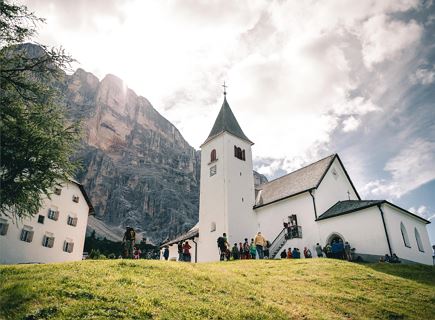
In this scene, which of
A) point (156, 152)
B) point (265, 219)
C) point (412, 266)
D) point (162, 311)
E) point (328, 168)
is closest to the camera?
point (162, 311)

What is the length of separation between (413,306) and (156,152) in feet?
427

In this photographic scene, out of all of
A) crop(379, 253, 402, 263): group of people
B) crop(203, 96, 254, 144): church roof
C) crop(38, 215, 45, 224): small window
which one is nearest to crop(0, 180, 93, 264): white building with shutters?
crop(38, 215, 45, 224): small window

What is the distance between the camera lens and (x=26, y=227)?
1237 inches

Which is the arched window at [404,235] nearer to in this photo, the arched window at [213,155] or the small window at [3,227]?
the arched window at [213,155]

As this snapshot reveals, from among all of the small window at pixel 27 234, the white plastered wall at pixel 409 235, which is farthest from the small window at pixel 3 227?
the white plastered wall at pixel 409 235

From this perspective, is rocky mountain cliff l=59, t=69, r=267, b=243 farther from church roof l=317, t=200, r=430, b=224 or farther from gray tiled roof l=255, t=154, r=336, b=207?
church roof l=317, t=200, r=430, b=224

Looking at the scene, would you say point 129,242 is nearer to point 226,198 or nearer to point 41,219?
point 226,198

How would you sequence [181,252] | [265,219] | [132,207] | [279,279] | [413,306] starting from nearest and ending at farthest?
[413,306], [279,279], [181,252], [265,219], [132,207]

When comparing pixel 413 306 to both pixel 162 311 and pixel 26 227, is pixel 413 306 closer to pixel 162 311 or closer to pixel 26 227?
pixel 162 311

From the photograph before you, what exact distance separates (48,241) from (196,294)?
29683 mm

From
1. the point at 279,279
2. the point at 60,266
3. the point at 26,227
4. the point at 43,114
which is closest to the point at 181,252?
the point at 279,279

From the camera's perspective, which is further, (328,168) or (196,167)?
(196,167)

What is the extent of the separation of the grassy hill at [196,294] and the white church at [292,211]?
29.5ft

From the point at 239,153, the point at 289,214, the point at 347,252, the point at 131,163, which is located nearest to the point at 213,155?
the point at 239,153
